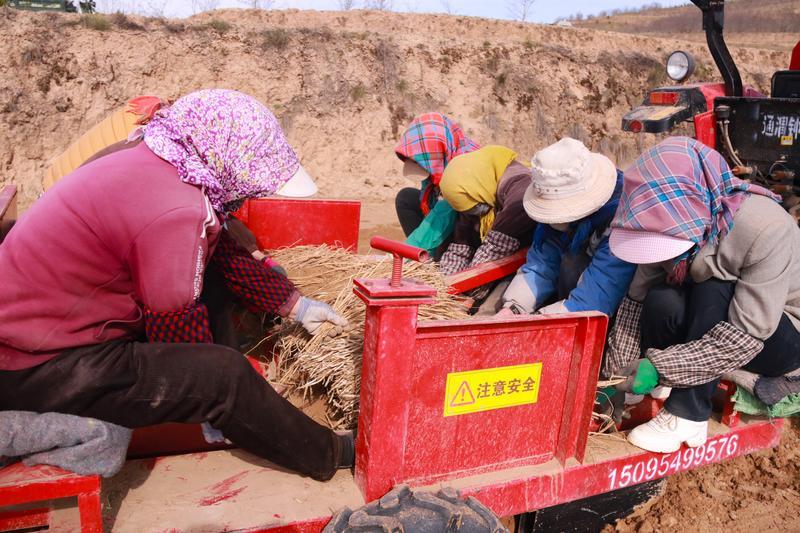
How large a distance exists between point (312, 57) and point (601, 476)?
10.1 m

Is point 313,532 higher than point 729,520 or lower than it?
higher

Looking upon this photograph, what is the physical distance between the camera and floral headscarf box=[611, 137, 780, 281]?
6.68ft

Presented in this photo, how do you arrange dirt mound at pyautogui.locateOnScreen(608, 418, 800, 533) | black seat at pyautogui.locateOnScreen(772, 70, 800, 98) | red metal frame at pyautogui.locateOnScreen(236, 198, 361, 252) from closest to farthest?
dirt mound at pyautogui.locateOnScreen(608, 418, 800, 533) < red metal frame at pyautogui.locateOnScreen(236, 198, 361, 252) < black seat at pyautogui.locateOnScreen(772, 70, 800, 98)

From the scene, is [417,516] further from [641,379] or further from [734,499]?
[734,499]

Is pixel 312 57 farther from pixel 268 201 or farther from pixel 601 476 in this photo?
pixel 601 476

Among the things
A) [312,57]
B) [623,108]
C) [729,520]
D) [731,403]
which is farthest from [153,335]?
[623,108]

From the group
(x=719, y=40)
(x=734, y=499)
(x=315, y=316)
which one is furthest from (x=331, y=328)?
(x=719, y=40)

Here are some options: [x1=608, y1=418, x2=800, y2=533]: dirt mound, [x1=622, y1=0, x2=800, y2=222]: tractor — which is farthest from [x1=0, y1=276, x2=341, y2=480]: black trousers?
[x1=622, y1=0, x2=800, y2=222]: tractor

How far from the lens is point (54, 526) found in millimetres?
1638

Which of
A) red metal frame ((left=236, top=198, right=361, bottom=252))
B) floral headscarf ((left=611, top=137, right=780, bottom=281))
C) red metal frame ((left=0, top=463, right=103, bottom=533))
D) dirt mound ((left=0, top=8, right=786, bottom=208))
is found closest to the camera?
red metal frame ((left=0, top=463, right=103, bottom=533))

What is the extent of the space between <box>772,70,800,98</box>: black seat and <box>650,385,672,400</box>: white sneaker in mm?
3362

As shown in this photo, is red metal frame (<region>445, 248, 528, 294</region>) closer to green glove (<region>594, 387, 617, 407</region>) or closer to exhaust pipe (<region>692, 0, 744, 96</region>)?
green glove (<region>594, 387, 617, 407</region>)

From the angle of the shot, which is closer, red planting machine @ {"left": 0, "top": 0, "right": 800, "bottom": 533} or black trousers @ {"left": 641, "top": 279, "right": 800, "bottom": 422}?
red planting machine @ {"left": 0, "top": 0, "right": 800, "bottom": 533}

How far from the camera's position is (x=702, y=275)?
2182mm
